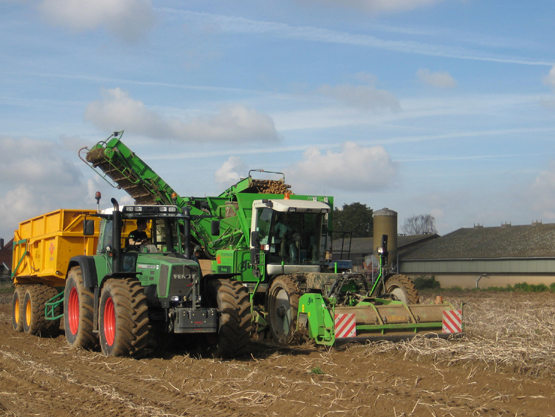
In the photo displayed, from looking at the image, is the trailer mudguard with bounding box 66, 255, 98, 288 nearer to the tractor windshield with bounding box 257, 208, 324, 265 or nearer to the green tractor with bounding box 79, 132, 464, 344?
the green tractor with bounding box 79, 132, 464, 344

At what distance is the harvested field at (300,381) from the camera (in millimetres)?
7070

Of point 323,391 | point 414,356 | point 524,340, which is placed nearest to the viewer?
point 323,391

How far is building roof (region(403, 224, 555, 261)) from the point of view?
43.6 m

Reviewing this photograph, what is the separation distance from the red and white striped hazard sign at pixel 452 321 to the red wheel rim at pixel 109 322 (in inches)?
236

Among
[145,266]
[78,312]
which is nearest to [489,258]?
[78,312]

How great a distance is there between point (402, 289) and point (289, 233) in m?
2.73

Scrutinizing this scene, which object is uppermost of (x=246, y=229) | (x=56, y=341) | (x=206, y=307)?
(x=246, y=229)

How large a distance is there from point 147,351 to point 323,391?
158 inches

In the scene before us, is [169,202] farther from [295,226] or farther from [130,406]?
[130,406]

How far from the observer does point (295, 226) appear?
1404 cm

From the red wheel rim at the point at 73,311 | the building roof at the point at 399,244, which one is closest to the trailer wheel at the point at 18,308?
the red wheel rim at the point at 73,311

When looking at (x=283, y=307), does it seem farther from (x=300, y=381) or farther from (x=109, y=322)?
(x=300, y=381)

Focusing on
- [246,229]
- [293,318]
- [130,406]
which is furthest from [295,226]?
[130,406]

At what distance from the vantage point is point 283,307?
12758 mm
